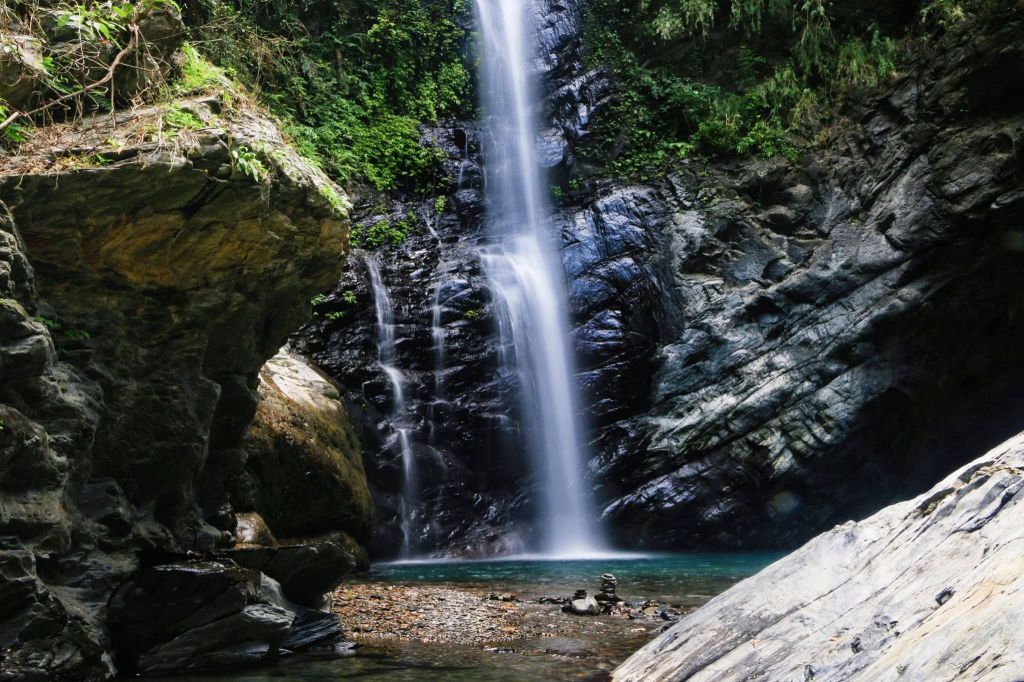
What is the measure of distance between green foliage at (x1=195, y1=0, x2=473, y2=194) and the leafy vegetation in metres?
4.13

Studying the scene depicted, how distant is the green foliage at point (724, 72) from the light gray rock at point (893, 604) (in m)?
14.8

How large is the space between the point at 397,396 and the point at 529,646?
8987 millimetres

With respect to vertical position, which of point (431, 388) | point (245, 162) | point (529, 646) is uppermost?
point (431, 388)

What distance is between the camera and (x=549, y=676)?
5.26 meters

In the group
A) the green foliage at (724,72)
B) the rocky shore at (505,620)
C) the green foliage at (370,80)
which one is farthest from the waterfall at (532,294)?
the rocky shore at (505,620)

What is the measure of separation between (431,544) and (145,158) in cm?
1001

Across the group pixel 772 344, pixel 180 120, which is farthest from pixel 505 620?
pixel 772 344

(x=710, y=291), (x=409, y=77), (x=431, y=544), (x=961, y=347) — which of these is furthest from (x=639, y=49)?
(x=431, y=544)

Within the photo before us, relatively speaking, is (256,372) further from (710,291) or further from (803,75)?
(803,75)

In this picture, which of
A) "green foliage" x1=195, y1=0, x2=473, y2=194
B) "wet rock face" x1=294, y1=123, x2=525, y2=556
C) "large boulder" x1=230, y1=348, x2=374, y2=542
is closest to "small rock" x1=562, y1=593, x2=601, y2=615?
"large boulder" x1=230, y1=348, x2=374, y2=542

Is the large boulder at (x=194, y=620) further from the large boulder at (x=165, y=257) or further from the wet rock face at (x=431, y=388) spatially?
the wet rock face at (x=431, y=388)

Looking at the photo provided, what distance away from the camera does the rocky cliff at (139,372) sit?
4836 mm

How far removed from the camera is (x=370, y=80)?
19.8 m

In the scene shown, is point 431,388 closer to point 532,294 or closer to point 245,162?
point 532,294
